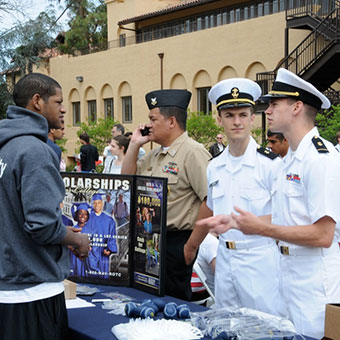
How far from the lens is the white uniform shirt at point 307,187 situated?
3002mm

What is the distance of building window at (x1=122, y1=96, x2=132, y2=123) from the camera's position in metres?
33.5

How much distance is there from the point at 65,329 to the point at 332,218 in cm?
147

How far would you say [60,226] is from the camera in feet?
8.89

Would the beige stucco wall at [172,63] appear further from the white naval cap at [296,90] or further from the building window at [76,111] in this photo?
the white naval cap at [296,90]

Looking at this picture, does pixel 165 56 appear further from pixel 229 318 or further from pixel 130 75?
pixel 229 318

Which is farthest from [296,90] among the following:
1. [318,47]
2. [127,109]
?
[127,109]

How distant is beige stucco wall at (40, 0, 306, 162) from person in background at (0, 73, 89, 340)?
21727 millimetres

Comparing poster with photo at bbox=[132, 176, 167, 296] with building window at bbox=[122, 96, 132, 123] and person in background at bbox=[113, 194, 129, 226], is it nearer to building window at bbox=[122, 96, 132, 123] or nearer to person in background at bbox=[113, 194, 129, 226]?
person in background at bbox=[113, 194, 129, 226]

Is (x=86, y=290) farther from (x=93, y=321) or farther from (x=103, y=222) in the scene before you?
(x=93, y=321)

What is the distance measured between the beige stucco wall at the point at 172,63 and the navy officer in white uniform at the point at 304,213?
2082 centimetres

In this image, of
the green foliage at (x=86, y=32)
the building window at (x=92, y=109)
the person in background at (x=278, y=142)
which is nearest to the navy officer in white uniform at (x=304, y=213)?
the person in background at (x=278, y=142)

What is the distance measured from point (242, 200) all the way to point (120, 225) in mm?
860

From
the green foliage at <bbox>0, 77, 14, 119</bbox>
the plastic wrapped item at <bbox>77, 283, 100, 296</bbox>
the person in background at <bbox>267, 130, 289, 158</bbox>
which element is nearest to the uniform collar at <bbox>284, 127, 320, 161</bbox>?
the plastic wrapped item at <bbox>77, 283, 100, 296</bbox>

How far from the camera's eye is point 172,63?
29703 mm
